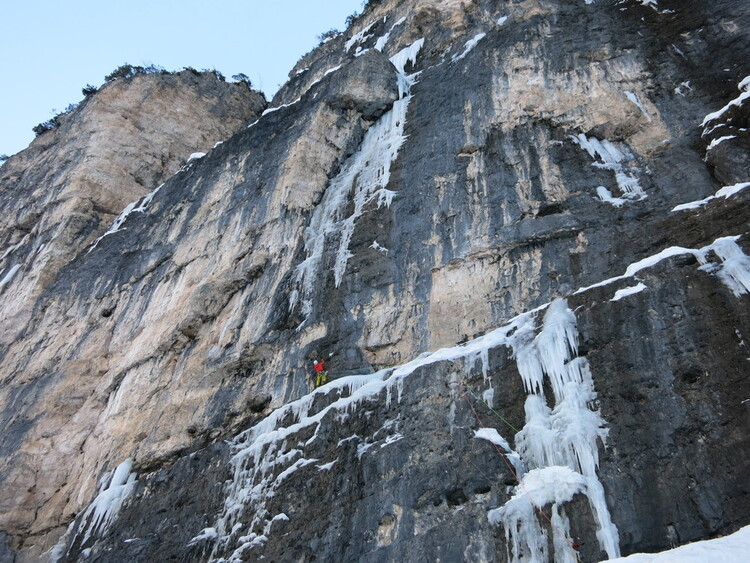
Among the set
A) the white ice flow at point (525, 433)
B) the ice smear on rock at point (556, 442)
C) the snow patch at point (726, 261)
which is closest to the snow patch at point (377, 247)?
the white ice flow at point (525, 433)

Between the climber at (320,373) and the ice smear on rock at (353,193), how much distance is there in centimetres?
156

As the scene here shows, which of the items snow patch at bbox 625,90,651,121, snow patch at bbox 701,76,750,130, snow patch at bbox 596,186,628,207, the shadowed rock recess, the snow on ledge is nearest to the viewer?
the snow on ledge

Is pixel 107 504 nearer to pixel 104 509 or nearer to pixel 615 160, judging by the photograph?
pixel 104 509

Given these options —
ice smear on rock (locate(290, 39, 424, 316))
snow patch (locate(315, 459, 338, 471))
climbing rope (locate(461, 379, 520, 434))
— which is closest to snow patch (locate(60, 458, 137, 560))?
ice smear on rock (locate(290, 39, 424, 316))

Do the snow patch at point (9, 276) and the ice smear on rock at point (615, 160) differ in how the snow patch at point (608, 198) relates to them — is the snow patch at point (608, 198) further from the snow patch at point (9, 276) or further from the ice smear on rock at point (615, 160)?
the snow patch at point (9, 276)

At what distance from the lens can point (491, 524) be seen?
841 centimetres

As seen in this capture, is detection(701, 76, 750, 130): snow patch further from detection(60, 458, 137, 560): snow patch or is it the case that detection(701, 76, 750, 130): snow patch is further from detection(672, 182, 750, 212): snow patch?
detection(60, 458, 137, 560): snow patch

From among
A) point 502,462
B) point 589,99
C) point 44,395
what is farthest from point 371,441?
point 44,395

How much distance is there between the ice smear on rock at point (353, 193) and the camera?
14.6m

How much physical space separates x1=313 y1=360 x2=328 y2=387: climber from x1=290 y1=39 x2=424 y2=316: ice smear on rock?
1559mm

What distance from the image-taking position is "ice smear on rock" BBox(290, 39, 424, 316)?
1458 centimetres

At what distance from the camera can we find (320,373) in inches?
493

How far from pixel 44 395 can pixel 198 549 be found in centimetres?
809

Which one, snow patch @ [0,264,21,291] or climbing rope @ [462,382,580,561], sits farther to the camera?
snow patch @ [0,264,21,291]
